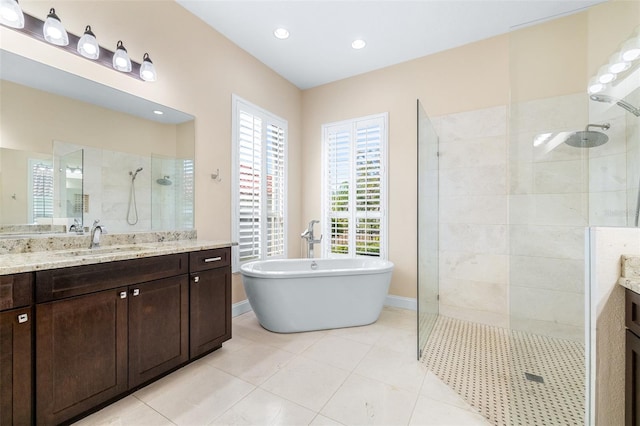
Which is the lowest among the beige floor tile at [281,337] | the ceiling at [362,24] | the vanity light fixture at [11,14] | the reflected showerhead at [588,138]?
the beige floor tile at [281,337]

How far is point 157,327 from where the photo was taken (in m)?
1.72

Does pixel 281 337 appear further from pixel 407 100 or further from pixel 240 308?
pixel 407 100

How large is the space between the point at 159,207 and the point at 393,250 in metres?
2.51

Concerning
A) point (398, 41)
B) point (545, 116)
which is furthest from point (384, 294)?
point (398, 41)

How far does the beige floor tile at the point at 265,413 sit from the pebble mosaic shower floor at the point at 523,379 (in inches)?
38.6

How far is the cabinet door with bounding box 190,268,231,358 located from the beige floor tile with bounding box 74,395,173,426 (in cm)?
43

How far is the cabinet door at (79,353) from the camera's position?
127 centimetres

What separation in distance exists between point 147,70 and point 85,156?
30.8 inches

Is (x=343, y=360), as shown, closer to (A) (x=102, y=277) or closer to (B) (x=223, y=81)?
(A) (x=102, y=277)

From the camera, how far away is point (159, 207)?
238cm

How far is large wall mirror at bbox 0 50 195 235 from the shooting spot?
1.64 m

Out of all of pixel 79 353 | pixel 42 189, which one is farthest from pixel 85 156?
pixel 79 353

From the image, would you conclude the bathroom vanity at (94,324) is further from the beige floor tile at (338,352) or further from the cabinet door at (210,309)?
the beige floor tile at (338,352)

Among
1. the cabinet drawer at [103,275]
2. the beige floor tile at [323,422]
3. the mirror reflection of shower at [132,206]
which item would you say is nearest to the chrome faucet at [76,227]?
the mirror reflection of shower at [132,206]
